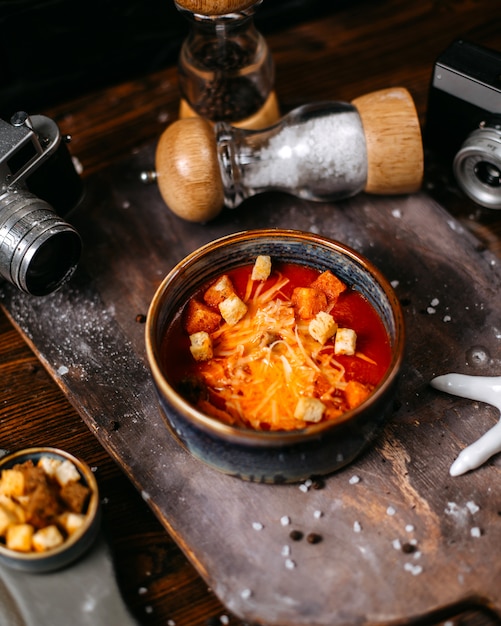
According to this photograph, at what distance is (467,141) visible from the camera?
5.49 feet

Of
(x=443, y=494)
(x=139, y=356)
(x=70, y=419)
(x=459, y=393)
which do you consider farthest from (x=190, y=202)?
(x=443, y=494)

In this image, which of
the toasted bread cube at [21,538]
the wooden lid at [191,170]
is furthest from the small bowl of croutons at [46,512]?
the wooden lid at [191,170]

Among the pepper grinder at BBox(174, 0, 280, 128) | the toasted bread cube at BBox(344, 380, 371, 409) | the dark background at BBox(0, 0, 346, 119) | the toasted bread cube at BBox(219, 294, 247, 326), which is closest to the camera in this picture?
the toasted bread cube at BBox(344, 380, 371, 409)

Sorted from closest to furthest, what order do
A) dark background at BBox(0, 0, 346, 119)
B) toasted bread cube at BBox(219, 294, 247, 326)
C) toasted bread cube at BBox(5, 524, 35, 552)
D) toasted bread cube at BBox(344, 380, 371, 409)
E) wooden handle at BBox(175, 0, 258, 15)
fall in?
toasted bread cube at BBox(5, 524, 35, 552), toasted bread cube at BBox(344, 380, 371, 409), toasted bread cube at BBox(219, 294, 247, 326), wooden handle at BBox(175, 0, 258, 15), dark background at BBox(0, 0, 346, 119)

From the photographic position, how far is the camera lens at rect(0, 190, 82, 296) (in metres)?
1.48

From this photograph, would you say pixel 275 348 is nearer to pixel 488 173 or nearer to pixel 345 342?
pixel 345 342

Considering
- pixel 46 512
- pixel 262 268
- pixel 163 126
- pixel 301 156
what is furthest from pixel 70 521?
pixel 163 126

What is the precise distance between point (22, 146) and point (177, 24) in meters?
0.88

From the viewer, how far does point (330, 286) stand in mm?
1460

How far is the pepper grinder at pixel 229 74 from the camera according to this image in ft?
5.93

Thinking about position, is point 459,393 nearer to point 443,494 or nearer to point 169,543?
point 443,494

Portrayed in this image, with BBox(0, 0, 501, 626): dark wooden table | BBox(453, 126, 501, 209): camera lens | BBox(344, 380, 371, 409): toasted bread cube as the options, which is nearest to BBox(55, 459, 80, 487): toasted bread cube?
BBox(0, 0, 501, 626): dark wooden table

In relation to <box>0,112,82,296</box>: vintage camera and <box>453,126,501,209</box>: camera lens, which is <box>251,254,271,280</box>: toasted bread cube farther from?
<box>453,126,501,209</box>: camera lens

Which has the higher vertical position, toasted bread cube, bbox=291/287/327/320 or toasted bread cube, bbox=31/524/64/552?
toasted bread cube, bbox=291/287/327/320
